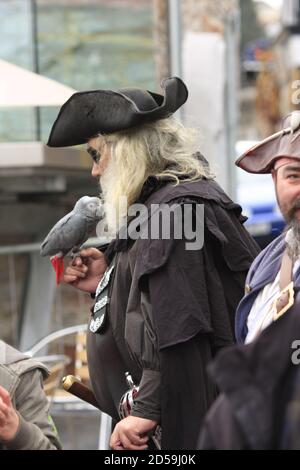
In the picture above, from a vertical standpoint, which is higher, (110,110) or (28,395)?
(110,110)

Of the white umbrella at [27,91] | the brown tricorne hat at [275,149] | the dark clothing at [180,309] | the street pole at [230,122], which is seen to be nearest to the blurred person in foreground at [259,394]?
the brown tricorne hat at [275,149]

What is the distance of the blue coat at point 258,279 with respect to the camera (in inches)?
116

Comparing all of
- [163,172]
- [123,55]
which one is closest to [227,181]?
[123,55]

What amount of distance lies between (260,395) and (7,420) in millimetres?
1484

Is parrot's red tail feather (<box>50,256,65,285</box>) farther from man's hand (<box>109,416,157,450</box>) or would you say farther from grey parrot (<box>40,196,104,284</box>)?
man's hand (<box>109,416,157,450</box>)

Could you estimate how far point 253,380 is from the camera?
61.5 inches

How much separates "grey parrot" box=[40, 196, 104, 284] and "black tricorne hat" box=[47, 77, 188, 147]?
0.25m

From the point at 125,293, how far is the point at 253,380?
74.1 inches

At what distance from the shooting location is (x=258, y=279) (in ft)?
9.80

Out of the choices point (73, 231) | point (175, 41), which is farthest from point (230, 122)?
point (73, 231)

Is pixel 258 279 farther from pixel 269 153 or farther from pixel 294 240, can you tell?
pixel 269 153

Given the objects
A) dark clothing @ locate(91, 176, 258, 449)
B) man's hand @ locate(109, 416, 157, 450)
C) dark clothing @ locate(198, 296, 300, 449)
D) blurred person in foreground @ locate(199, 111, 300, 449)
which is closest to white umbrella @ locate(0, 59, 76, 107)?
dark clothing @ locate(91, 176, 258, 449)

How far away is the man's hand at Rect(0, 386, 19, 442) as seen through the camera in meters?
2.86
